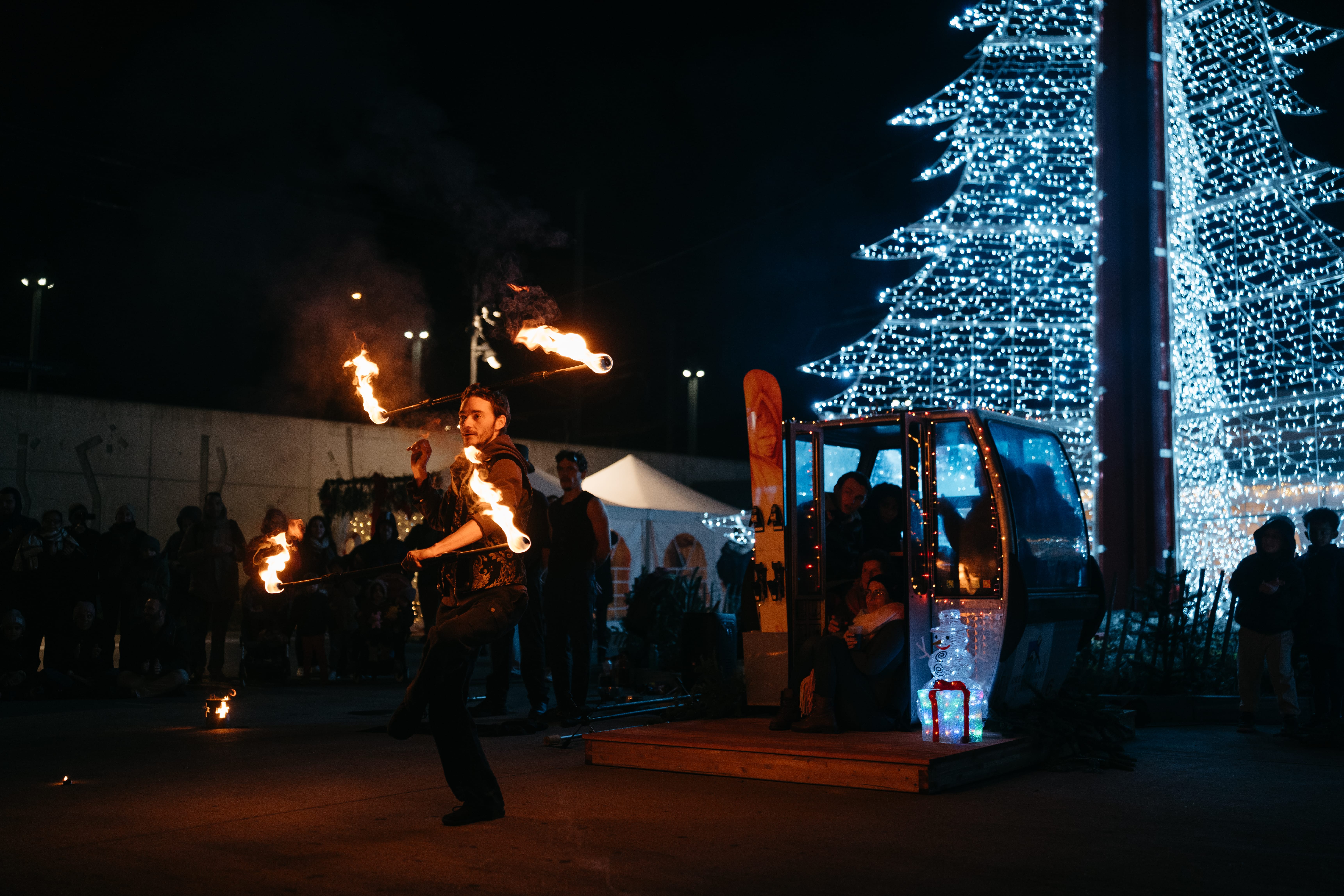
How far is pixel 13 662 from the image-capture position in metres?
10.7

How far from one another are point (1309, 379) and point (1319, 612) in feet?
17.5

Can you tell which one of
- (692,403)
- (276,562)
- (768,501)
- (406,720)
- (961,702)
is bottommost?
(961,702)

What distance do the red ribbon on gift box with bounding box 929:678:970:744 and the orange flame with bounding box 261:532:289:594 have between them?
3.53 m

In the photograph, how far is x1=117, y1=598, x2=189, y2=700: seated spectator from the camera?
10.8 metres

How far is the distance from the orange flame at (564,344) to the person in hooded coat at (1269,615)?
5.66m

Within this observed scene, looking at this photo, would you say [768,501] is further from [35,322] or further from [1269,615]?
[35,322]

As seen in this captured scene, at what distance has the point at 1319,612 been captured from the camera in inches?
341

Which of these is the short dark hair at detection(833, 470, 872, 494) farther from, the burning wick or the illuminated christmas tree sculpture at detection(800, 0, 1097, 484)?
the illuminated christmas tree sculpture at detection(800, 0, 1097, 484)

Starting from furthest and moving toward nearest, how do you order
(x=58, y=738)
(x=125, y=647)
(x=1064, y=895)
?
1. (x=125, y=647)
2. (x=58, y=738)
3. (x=1064, y=895)

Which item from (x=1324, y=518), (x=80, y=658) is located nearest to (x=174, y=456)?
(x=80, y=658)

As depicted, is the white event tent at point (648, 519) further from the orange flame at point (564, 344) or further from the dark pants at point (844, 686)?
the orange flame at point (564, 344)

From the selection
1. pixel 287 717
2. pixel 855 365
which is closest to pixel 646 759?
pixel 287 717

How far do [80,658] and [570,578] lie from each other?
537 cm

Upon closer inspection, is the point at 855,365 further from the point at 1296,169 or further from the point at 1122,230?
the point at 1296,169
